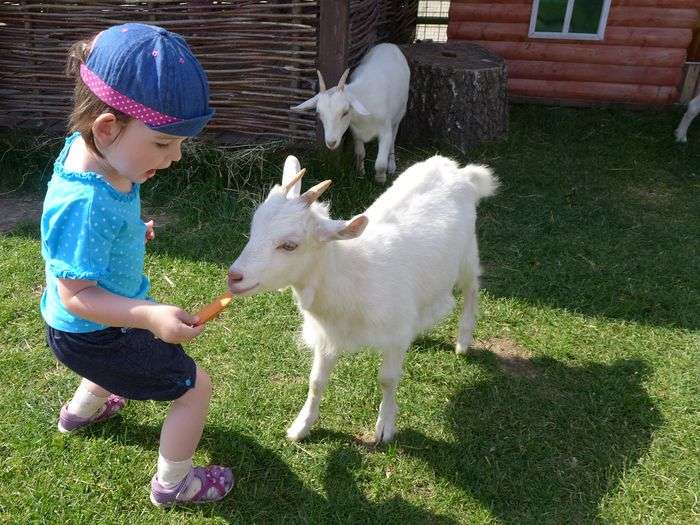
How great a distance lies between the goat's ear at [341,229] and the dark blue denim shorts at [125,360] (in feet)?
2.54

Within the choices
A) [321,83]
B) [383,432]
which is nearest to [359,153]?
[321,83]

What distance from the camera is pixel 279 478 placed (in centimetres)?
281

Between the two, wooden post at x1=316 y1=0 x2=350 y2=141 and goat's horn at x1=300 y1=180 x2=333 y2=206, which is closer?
goat's horn at x1=300 y1=180 x2=333 y2=206

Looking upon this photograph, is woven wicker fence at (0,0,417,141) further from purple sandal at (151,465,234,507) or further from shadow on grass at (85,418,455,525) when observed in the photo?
purple sandal at (151,465,234,507)

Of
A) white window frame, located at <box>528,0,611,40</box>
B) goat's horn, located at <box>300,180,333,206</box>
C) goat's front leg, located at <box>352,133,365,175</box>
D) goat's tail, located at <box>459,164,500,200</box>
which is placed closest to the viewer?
goat's horn, located at <box>300,180,333,206</box>

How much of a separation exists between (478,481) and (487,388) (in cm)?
68

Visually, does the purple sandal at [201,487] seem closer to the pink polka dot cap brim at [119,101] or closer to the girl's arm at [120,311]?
the girl's arm at [120,311]

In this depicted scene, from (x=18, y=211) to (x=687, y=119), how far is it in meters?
→ 7.33

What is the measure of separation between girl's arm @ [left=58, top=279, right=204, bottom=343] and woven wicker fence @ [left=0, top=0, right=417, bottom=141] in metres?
4.18

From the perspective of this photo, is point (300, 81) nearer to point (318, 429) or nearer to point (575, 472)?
point (318, 429)

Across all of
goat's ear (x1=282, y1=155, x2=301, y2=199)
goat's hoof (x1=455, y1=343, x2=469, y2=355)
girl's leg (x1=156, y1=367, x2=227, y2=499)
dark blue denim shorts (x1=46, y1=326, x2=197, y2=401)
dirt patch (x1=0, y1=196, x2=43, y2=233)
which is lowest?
dirt patch (x1=0, y1=196, x2=43, y2=233)

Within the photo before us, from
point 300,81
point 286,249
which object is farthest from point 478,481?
point 300,81

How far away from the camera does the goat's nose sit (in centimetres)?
220

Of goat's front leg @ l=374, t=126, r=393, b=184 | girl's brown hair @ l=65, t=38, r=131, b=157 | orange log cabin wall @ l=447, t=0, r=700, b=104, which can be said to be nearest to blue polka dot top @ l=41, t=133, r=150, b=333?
girl's brown hair @ l=65, t=38, r=131, b=157
